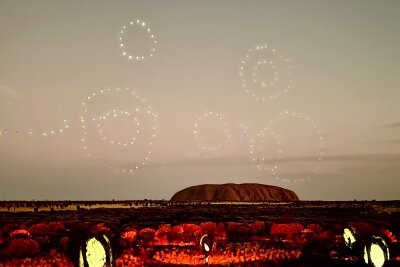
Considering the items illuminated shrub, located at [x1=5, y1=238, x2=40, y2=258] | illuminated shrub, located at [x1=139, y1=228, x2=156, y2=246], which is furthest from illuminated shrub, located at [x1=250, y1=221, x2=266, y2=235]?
illuminated shrub, located at [x1=5, y1=238, x2=40, y2=258]

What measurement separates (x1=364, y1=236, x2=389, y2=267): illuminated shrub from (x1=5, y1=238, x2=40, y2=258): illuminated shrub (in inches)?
741

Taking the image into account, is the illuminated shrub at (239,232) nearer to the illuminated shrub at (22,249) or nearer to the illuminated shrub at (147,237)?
the illuminated shrub at (147,237)

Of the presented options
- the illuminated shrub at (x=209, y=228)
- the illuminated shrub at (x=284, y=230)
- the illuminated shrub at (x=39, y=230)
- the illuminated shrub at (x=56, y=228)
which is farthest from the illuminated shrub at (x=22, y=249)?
the illuminated shrub at (x=284, y=230)

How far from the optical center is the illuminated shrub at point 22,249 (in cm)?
2648

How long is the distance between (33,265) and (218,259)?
966 centimetres

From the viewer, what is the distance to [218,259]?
24625 millimetres

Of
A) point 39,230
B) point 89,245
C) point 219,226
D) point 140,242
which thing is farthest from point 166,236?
point 89,245

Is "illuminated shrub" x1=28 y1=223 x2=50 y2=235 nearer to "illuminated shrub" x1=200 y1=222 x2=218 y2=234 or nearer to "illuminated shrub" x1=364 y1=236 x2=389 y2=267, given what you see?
"illuminated shrub" x1=200 y1=222 x2=218 y2=234

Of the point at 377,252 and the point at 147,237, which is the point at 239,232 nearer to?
the point at 147,237

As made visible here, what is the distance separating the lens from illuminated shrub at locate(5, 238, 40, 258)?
26.5 meters

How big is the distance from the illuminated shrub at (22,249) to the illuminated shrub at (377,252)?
18.8 metres

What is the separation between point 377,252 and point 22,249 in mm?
19943

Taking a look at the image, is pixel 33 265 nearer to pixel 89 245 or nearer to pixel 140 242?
pixel 89 245

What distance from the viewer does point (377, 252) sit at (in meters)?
18.8
